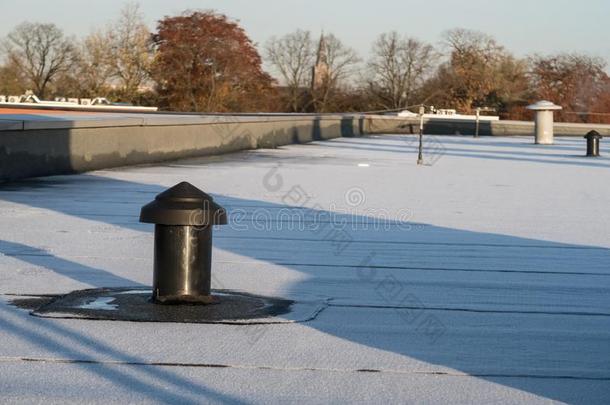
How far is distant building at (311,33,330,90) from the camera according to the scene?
102812 mm

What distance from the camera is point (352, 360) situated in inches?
258


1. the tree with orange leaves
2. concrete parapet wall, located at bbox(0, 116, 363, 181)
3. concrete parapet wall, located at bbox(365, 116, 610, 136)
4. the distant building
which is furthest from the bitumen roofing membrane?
the distant building

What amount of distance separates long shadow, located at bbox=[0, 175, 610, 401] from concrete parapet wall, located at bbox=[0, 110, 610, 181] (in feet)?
10.4

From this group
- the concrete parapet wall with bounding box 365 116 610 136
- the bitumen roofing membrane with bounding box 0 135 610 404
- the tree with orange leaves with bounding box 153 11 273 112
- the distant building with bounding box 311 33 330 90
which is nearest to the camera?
the bitumen roofing membrane with bounding box 0 135 610 404

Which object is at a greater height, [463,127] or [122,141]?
[463,127]

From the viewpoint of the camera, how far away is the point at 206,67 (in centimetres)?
8750

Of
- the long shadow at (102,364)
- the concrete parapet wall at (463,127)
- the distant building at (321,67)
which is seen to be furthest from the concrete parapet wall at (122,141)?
the distant building at (321,67)

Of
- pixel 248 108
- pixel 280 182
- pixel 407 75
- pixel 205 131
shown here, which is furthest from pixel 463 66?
pixel 280 182

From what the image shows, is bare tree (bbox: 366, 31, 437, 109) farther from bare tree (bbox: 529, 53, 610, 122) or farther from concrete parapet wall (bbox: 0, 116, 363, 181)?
concrete parapet wall (bbox: 0, 116, 363, 181)

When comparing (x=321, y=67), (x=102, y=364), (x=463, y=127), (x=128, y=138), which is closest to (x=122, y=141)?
(x=128, y=138)

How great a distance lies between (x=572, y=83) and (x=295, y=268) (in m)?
99.3

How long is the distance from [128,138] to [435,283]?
50.1ft

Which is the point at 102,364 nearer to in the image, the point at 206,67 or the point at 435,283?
the point at 435,283

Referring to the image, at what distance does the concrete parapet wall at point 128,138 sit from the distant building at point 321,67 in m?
60.3
